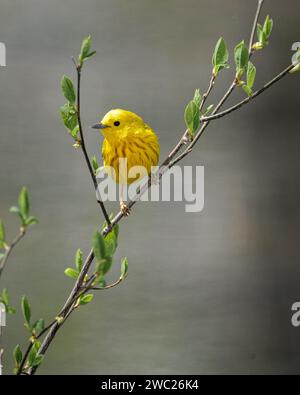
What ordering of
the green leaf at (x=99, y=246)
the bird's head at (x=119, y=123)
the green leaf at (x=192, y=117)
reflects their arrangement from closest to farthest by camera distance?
the green leaf at (x=99, y=246) < the green leaf at (x=192, y=117) < the bird's head at (x=119, y=123)

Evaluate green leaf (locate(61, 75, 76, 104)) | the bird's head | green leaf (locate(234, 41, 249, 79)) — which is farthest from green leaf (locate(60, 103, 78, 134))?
the bird's head

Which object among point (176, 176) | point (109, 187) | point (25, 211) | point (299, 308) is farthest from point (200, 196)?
point (25, 211)

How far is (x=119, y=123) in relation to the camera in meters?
0.74

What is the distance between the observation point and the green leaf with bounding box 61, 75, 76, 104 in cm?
39

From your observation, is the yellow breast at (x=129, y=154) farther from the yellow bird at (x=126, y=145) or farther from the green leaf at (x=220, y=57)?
the green leaf at (x=220, y=57)

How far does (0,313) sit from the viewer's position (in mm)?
384

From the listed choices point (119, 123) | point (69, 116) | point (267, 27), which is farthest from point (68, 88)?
point (119, 123)

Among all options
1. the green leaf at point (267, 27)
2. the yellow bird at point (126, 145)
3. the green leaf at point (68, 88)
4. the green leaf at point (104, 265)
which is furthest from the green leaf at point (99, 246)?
the yellow bird at point (126, 145)

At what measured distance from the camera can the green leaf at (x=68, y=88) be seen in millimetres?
385

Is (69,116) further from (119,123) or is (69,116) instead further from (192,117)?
(119,123)

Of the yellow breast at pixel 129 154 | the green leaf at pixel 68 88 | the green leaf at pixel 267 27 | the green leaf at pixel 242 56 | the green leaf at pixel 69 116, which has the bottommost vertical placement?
the green leaf at pixel 68 88

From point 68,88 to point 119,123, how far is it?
353 millimetres

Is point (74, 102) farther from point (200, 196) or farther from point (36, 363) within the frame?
point (200, 196)

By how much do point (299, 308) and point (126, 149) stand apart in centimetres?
68
